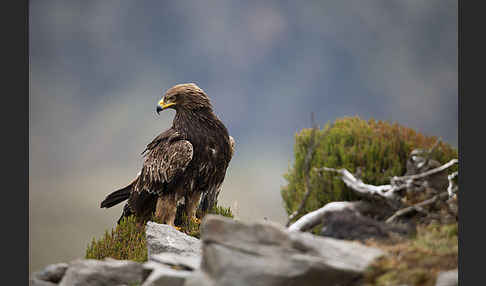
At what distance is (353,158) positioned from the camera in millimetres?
6949

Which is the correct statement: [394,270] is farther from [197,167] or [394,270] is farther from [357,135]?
[197,167]

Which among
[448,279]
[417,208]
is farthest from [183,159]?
[448,279]

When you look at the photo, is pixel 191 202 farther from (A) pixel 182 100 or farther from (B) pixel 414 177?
(B) pixel 414 177

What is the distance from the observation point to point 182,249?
7750 mm

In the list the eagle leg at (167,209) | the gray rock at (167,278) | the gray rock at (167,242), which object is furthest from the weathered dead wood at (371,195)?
the eagle leg at (167,209)

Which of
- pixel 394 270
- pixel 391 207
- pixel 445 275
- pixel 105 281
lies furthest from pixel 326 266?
pixel 105 281

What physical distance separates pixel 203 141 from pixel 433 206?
4252 mm

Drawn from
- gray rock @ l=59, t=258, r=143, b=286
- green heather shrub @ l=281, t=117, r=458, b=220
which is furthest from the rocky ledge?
green heather shrub @ l=281, t=117, r=458, b=220

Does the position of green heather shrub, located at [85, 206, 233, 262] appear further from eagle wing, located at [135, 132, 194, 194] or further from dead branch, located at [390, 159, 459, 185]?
dead branch, located at [390, 159, 459, 185]

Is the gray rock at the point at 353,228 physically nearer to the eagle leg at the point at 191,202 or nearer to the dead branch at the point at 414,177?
the dead branch at the point at 414,177

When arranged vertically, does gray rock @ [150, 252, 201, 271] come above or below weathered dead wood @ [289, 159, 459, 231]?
below

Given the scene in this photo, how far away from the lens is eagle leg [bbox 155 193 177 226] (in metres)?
9.15

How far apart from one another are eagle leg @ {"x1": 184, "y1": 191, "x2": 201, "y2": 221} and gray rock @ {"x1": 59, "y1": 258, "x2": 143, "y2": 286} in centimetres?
286

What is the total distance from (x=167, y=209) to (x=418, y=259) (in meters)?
5.07
